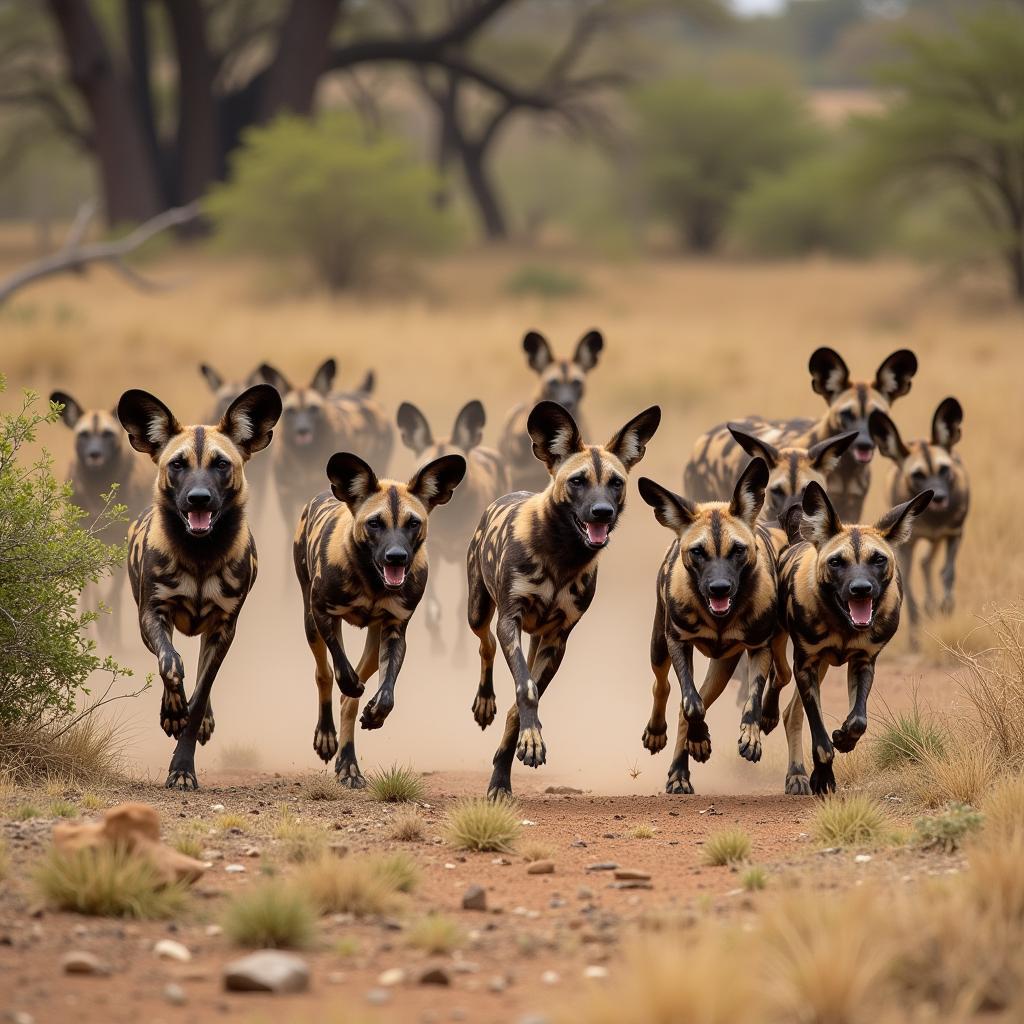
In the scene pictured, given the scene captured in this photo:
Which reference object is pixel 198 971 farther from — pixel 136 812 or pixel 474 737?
pixel 474 737

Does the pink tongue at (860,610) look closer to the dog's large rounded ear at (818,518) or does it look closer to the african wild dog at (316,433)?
the dog's large rounded ear at (818,518)

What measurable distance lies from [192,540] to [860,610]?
2924 mm

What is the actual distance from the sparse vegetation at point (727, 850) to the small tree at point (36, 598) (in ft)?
9.41

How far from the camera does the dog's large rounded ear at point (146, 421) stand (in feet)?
24.5

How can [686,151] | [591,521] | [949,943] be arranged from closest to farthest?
[949,943]
[591,521]
[686,151]

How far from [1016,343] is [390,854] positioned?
17.4 m

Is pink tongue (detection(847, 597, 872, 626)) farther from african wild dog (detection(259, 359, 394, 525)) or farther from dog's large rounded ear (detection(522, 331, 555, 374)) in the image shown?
african wild dog (detection(259, 359, 394, 525))

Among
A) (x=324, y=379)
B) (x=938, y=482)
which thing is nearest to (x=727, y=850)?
(x=938, y=482)

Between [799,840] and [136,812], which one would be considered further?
[799,840]

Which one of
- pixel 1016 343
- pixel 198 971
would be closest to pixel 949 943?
pixel 198 971

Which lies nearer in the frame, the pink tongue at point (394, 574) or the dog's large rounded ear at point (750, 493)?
the pink tongue at point (394, 574)

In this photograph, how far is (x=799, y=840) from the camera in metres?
6.59

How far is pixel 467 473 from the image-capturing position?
39.4 ft

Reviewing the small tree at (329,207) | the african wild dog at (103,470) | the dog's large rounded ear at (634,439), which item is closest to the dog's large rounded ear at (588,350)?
the african wild dog at (103,470)
